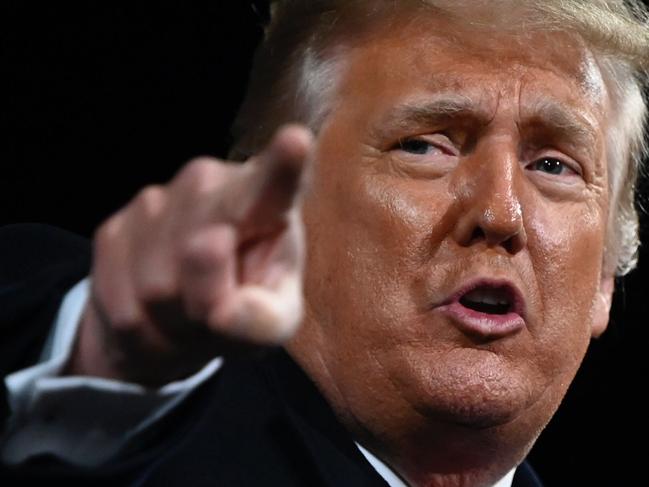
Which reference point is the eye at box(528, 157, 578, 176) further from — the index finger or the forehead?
the index finger

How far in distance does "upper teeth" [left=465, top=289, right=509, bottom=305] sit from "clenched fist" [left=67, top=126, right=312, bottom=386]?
637 mm

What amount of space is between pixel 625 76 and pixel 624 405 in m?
0.89

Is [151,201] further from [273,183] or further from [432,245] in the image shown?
[432,245]

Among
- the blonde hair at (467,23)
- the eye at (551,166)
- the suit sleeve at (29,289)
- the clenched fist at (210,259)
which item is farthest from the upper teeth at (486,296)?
the clenched fist at (210,259)

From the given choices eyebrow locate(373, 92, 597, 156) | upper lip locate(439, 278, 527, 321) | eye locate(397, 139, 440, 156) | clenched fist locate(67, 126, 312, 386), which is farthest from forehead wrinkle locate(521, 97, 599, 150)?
clenched fist locate(67, 126, 312, 386)

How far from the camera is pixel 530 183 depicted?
1.49 m

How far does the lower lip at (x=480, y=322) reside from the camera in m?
1.39

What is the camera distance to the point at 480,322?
54.9 inches

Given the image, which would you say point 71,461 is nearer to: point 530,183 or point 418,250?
point 418,250

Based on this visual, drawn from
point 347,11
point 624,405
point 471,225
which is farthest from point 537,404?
point 624,405

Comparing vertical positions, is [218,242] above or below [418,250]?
above

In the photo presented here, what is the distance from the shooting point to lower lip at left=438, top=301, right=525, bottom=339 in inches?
54.7

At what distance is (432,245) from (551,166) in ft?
0.79

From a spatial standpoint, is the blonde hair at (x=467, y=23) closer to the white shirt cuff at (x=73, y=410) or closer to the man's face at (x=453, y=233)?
the man's face at (x=453, y=233)
